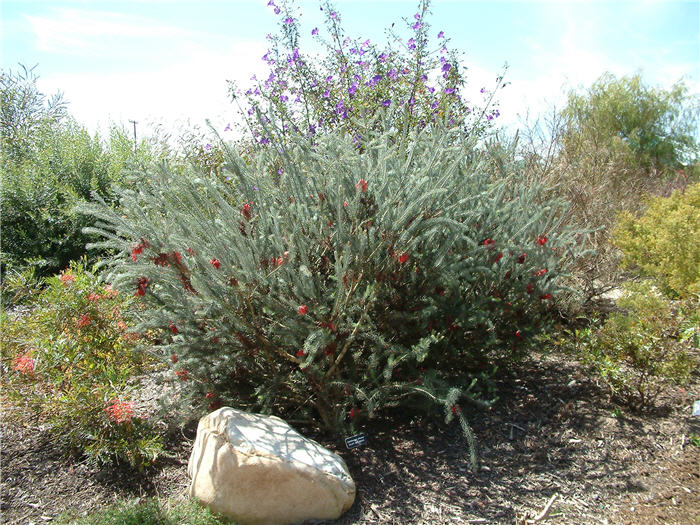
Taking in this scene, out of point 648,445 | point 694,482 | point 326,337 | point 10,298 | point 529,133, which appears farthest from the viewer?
point 529,133

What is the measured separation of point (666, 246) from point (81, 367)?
5567mm

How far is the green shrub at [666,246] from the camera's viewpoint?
231 inches

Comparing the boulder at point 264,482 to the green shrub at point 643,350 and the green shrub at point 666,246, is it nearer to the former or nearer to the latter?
the green shrub at point 643,350

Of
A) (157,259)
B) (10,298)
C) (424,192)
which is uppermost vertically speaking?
(424,192)

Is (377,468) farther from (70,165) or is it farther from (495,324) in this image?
(70,165)

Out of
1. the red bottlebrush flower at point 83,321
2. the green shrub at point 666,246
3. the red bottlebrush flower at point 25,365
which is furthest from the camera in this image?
the green shrub at point 666,246

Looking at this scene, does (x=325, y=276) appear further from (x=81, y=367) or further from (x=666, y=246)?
(x=666, y=246)

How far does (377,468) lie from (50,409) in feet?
6.45

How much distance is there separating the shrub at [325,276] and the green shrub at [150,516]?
0.70 m

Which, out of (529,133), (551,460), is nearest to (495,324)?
(551,460)

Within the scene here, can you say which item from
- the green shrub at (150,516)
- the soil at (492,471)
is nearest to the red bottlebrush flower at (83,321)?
the soil at (492,471)

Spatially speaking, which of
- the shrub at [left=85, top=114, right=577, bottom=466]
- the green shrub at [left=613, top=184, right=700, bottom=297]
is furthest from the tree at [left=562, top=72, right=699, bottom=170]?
the shrub at [left=85, top=114, right=577, bottom=466]

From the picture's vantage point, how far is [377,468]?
11.1 ft

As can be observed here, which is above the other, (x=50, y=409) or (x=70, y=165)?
(x=70, y=165)
